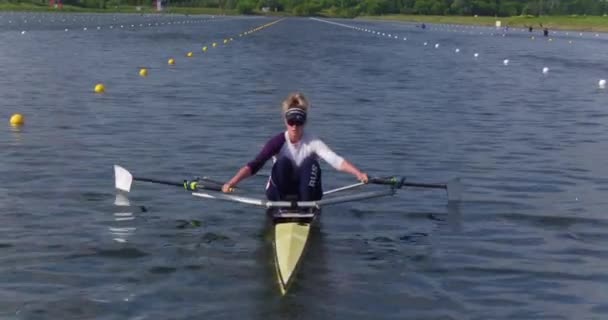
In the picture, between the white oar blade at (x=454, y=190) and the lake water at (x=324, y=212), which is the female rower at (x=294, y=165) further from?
the white oar blade at (x=454, y=190)

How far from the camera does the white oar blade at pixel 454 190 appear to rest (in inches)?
576

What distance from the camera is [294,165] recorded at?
1243cm

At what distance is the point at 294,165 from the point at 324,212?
1.83 meters

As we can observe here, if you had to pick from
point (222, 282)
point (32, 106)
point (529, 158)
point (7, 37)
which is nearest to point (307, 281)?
point (222, 282)

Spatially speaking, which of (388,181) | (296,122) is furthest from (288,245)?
(388,181)

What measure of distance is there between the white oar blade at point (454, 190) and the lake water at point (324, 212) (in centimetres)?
14

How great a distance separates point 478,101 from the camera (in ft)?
102

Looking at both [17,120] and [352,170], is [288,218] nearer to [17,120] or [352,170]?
[352,170]

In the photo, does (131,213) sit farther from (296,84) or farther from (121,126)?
(296,84)

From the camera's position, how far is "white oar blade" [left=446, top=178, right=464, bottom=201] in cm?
1462

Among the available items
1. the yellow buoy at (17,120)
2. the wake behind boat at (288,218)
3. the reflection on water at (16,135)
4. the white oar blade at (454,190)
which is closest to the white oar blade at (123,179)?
the wake behind boat at (288,218)

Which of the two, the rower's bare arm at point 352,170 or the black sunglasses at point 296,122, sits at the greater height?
the black sunglasses at point 296,122

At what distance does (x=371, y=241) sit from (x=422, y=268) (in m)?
1.34

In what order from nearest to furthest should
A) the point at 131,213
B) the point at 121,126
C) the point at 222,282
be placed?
1. the point at 222,282
2. the point at 131,213
3. the point at 121,126
